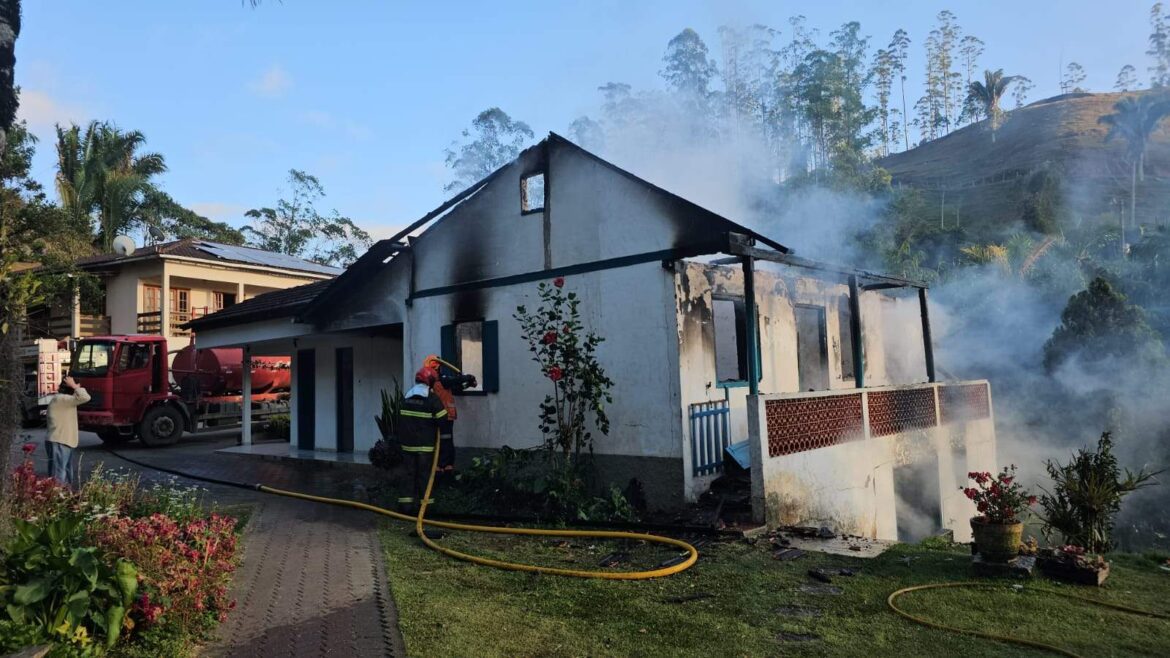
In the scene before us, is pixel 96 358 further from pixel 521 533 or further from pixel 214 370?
pixel 521 533

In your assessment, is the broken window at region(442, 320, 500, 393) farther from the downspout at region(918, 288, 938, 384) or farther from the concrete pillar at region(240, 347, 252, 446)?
the downspout at region(918, 288, 938, 384)

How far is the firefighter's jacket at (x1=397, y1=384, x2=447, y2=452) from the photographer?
9102 mm

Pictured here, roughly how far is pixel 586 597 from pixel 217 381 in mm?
18268

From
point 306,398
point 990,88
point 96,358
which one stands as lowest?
point 306,398

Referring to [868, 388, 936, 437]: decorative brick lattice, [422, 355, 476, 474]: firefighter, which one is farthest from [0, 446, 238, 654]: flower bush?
[868, 388, 936, 437]: decorative brick lattice

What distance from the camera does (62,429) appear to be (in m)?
9.73

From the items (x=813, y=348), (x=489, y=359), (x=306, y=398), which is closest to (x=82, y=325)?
(x=306, y=398)

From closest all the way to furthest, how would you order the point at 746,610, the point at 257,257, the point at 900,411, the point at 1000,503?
the point at 746,610 → the point at 1000,503 → the point at 900,411 → the point at 257,257

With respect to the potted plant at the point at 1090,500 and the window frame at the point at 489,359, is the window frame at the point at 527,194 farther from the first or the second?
the potted plant at the point at 1090,500

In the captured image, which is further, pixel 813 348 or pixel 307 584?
pixel 813 348

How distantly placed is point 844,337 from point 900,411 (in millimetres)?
2729

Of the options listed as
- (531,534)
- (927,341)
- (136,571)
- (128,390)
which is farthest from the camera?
(128,390)

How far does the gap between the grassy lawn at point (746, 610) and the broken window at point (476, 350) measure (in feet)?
13.3

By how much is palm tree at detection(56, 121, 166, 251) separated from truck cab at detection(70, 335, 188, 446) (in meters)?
16.8
